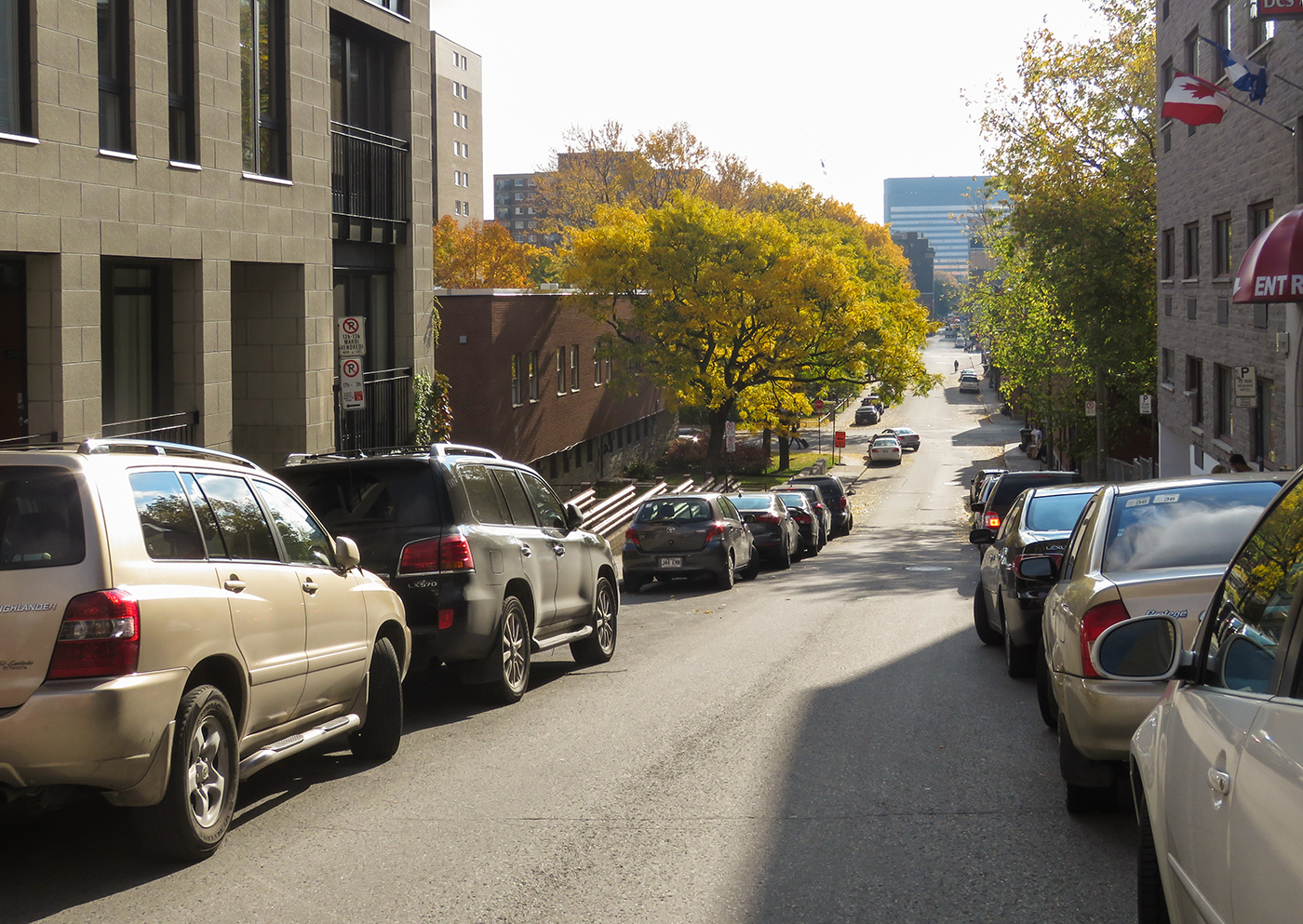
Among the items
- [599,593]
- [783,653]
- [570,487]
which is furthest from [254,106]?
[570,487]

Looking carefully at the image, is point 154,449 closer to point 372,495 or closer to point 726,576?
point 372,495

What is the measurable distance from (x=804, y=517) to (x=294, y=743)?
2379 centimetres

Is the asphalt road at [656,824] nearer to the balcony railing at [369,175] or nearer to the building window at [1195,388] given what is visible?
the balcony railing at [369,175]

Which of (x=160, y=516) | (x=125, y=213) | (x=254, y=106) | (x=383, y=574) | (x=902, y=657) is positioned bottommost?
(x=902, y=657)

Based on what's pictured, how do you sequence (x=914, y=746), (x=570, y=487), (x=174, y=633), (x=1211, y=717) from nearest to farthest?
(x=1211, y=717) → (x=174, y=633) → (x=914, y=746) → (x=570, y=487)

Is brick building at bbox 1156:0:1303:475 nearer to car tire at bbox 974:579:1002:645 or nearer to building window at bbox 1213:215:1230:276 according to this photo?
building window at bbox 1213:215:1230:276

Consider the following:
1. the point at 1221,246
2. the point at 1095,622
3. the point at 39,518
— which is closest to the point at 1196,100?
the point at 1221,246

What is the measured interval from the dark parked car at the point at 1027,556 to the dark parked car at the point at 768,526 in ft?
44.9

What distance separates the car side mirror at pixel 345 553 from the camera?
25.0 feet

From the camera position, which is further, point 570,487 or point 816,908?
point 570,487

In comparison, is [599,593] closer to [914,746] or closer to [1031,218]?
[914,746]

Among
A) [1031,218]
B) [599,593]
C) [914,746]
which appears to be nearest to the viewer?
[914,746]

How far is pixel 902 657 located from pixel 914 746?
4747 millimetres

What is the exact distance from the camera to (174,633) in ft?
18.5
